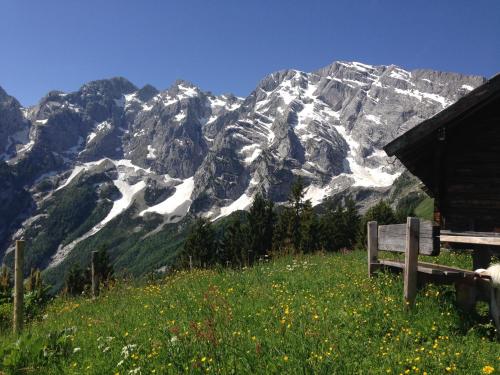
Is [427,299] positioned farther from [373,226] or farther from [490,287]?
[373,226]

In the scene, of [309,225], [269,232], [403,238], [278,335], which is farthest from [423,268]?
[269,232]

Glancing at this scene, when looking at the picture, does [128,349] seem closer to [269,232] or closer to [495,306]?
[495,306]

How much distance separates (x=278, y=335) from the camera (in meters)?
7.12

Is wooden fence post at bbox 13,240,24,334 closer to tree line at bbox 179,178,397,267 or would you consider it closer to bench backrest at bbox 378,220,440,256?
bench backrest at bbox 378,220,440,256

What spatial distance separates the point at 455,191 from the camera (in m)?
13.8

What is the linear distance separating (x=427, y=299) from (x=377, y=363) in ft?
9.73

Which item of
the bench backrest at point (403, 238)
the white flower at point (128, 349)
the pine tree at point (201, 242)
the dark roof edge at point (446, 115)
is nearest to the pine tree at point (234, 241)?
the pine tree at point (201, 242)

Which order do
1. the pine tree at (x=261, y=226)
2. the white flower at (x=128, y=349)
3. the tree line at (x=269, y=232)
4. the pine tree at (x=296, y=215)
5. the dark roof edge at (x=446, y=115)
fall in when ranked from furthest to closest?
the pine tree at (x=261, y=226)
the pine tree at (x=296, y=215)
the tree line at (x=269, y=232)
the dark roof edge at (x=446, y=115)
the white flower at (x=128, y=349)

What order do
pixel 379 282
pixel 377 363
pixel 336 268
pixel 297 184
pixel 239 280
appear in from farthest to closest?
pixel 297 184 → pixel 336 268 → pixel 239 280 → pixel 379 282 → pixel 377 363

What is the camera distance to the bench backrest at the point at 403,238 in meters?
7.88

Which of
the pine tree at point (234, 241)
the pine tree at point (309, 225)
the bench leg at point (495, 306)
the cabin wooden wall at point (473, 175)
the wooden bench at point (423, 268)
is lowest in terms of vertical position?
the pine tree at point (234, 241)

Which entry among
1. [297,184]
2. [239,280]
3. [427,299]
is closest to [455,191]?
[427,299]

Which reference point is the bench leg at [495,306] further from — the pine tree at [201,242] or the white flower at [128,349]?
the pine tree at [201,242]

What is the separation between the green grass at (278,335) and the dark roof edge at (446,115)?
12.0 feet
